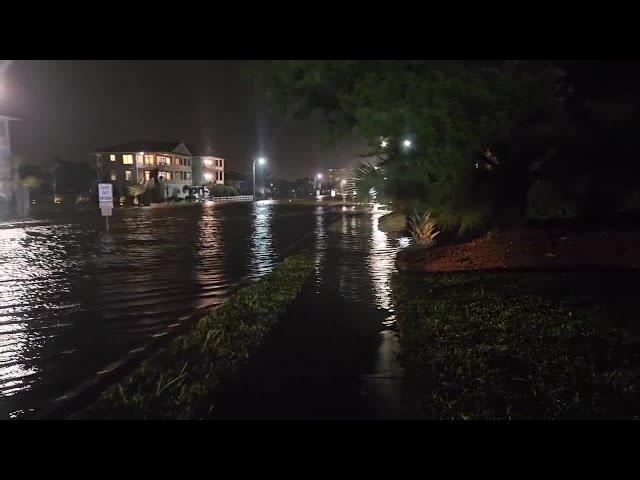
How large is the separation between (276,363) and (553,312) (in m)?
3.67

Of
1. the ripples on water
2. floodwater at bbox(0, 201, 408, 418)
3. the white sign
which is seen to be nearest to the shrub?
floodwater at bbox(0, 201, 408, 418)

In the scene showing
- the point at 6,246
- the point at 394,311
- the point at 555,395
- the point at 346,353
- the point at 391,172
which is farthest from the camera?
the point at 6,246

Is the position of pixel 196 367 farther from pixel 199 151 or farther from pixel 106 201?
pixel 199 151

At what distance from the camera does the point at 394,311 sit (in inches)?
306

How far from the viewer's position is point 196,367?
215 inches

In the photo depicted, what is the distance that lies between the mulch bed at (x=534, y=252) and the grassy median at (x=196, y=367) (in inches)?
147

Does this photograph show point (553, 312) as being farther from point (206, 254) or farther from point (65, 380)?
point (206, 254)

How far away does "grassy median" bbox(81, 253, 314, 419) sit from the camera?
176 inches

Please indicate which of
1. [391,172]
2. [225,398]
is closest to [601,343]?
[225,398]

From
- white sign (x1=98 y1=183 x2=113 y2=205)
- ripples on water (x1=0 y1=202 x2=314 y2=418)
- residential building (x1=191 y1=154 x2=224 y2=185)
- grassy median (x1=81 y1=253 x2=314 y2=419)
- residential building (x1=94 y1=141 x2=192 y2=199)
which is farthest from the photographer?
residential building (x1=191 y1=154 x2=224 y2=185)

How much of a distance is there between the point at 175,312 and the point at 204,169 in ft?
282

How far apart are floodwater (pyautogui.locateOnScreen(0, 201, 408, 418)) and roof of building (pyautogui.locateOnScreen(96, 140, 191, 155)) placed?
196 ft

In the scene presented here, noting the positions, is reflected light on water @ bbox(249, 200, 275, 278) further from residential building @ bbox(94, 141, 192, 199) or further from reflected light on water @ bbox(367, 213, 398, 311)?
residential building @ bbox(94, 141, 192, 199)

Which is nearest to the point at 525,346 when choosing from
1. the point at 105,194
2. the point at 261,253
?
the point at 261,253
